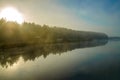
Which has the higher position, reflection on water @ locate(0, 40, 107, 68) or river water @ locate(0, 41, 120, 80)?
river water @ locate(0, 41, 120, 80)

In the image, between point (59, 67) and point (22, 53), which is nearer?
point (59, 67)

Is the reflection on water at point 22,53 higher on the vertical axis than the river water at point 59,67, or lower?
lower

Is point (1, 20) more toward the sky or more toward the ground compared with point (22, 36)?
more toward the sky

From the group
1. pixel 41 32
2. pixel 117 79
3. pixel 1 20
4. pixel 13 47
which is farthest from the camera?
pixel 41 32

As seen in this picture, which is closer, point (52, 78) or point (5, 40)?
point (52, 78)

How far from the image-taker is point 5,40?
5334 cm

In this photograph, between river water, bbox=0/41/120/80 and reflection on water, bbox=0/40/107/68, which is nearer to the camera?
river water, bbox=0/41/120/80

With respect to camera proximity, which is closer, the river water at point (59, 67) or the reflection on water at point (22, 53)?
the river water at point (59, 67)

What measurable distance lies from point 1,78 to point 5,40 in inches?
1475

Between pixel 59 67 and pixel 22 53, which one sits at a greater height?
pixel 59 67

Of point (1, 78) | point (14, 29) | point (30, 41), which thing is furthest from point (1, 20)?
point (1, 78)

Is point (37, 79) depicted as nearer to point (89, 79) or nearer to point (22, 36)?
point (89, 79)

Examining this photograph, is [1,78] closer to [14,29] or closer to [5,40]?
[5,40]

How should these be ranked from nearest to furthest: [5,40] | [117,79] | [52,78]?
1. [117,79]
2. [52,78]
3. [5,40]
